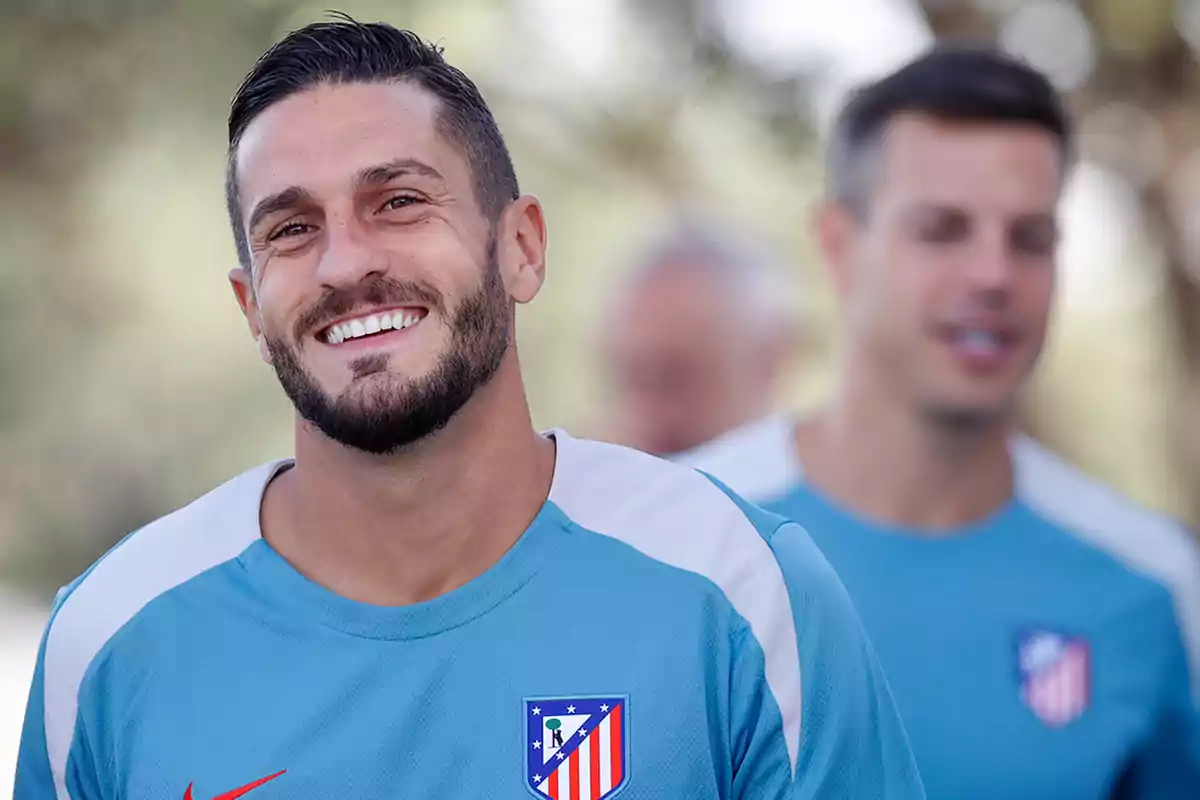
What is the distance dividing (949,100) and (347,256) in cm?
175

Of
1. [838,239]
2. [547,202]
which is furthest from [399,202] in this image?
[547,202]

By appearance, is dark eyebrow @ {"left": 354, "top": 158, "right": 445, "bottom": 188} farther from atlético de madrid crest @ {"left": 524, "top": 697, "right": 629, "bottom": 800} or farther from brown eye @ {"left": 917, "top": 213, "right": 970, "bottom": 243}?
brown eye @ {"left": 917, "top": 213, "right": 970, "bottom": 243}

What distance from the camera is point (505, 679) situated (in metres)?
2.27

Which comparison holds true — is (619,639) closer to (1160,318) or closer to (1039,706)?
(1039,706)

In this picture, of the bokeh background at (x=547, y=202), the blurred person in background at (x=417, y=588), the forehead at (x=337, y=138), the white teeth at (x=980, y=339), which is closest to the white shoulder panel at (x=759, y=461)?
the white teeth at (x=980, y=339)

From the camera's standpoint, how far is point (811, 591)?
2326 mm

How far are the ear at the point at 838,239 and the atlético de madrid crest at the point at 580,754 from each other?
1.67 metres

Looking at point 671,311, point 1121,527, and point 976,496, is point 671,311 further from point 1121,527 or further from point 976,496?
point 1121,527

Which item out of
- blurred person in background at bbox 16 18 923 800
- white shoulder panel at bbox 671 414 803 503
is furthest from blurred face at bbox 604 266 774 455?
blurred person in background at bbox 16 18 923 800

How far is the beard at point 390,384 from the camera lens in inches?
86.7

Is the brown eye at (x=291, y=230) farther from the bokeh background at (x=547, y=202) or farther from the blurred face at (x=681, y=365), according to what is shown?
the bokeh background at (x=547, y=202)

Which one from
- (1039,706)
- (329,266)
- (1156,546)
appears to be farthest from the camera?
(1156,546)

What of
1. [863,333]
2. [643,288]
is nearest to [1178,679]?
[863,333]

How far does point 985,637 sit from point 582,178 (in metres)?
5.69
